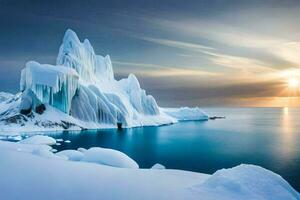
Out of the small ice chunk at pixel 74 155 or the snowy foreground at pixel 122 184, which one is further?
the small ice chunk at pixel 74 155

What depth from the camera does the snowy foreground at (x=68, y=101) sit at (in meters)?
90.5

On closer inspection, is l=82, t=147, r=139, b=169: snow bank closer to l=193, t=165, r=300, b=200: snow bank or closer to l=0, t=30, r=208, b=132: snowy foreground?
l=193, t=165, r=300, b=200: snow bank

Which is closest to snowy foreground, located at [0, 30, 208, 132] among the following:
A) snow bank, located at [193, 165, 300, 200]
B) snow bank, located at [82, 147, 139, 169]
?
snow bank, located at [82, 147, 139, 169]

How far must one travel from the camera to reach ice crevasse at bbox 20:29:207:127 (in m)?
92.2

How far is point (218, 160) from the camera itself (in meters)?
46.1

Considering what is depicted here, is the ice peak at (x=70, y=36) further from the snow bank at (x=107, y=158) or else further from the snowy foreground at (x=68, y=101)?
the snow bank at (x=107, y=158)

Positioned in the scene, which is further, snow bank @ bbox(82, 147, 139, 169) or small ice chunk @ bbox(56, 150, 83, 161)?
small ice chunk @ bbox(56, 150, 83, 161)

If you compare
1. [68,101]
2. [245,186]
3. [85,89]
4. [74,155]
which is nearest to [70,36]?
[85,89]

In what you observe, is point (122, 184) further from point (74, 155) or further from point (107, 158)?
point (74, 155)

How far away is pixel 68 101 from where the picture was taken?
95688 millimetres

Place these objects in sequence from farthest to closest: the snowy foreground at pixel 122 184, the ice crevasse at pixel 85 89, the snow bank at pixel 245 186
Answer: the ice crevasse at pixel 85 89, the snow bank at pixel 245 186, the snowy foreground at pixel 122 184

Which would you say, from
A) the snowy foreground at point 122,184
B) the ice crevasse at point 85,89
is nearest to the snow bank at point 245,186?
the snowy foreground at point 122,184

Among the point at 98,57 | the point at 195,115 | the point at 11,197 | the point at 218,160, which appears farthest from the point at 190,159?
the point at 195,115

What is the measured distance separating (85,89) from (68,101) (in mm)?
8285
